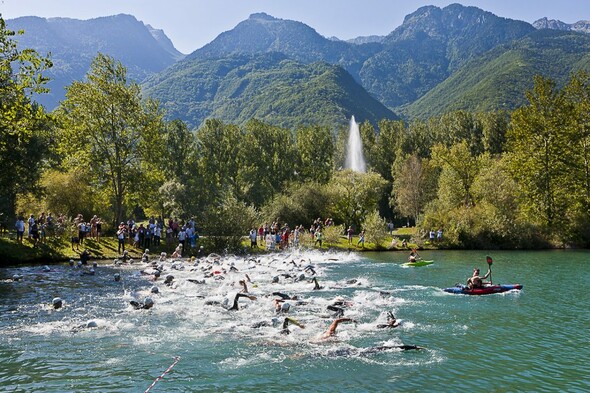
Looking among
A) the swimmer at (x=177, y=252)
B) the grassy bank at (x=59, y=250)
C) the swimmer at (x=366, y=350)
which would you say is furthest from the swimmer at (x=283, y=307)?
the grassy bank at (x=59, y=250)

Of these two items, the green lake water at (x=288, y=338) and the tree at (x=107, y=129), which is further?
the tree at (x=107, y=129)

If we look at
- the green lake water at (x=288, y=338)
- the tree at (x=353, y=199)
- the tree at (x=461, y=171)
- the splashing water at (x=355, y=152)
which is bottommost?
the green lake water at (x=288, y=338)

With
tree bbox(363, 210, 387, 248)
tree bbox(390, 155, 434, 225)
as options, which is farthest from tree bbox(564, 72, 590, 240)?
tree bbox(363, 210, 387, 248)

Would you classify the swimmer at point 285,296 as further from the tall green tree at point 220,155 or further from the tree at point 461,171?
the tall green tree at point 220,155


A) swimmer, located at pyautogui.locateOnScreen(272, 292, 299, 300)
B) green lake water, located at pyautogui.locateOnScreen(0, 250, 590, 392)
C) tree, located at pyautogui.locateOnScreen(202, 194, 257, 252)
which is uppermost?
tree, located at pyautogui.locateOnScreen(202, 194, 257, 252)

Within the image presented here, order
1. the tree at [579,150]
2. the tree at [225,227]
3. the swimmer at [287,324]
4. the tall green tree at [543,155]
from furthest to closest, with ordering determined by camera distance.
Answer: the tall green tree at [543,155] → the tree at [579,150] → the tree at [225,227] → the swimmer at [287,324]

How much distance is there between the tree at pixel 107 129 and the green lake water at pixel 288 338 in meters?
18.5

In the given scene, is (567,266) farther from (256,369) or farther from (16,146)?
(16,146)

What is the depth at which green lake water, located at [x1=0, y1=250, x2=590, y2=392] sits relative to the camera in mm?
13078

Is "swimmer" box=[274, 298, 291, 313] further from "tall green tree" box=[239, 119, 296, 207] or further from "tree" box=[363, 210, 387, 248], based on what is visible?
"tall green tree" box=[239, 119, 296, 207]

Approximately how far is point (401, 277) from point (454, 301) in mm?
8239

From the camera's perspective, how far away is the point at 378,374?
13555mm

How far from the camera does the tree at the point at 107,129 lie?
45844mm

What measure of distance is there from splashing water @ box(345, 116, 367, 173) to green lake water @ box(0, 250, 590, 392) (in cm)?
5810
